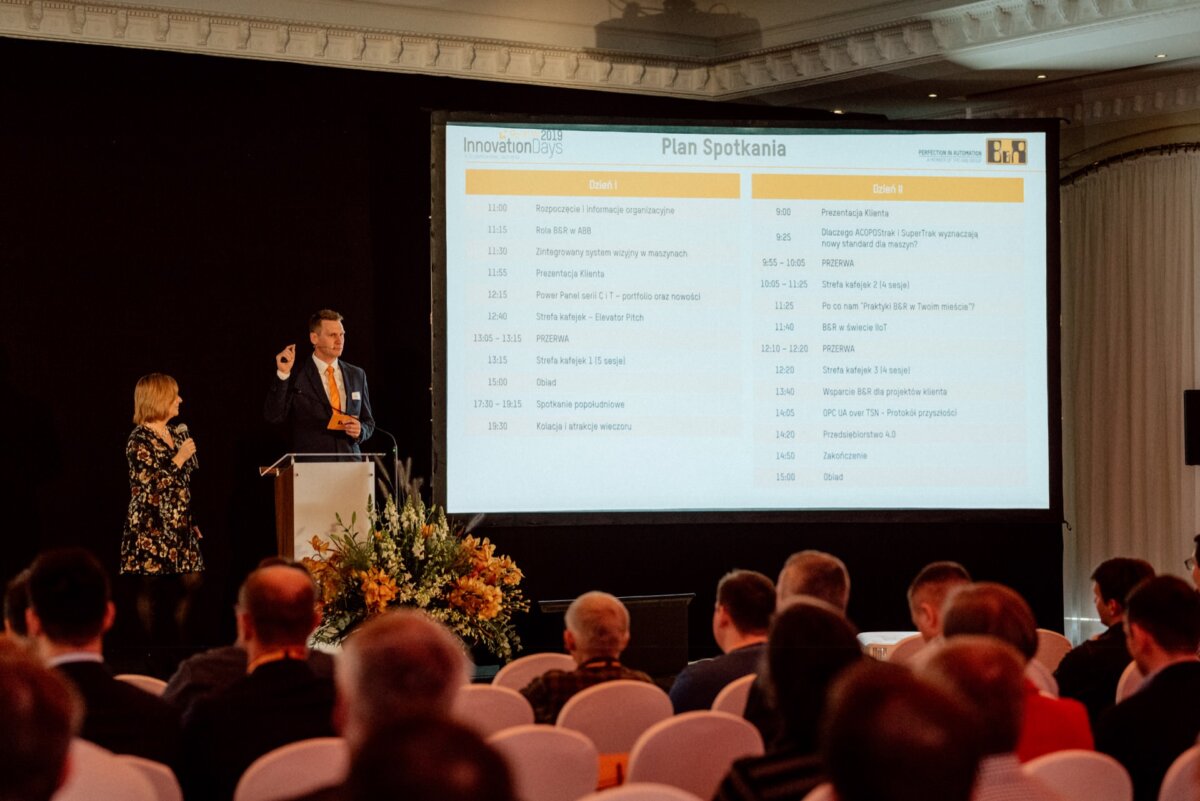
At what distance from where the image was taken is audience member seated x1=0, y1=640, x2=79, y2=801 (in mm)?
1596

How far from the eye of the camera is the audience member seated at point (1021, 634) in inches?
116

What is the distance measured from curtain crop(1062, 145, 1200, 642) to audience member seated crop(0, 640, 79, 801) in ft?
27.1

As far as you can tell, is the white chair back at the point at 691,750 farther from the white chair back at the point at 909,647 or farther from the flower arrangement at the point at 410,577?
the flower arrangement at the point at 410,577

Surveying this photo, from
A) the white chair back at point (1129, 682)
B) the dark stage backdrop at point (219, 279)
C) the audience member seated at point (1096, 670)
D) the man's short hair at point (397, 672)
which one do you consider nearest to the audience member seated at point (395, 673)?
the man's short hair at point (397, 672)

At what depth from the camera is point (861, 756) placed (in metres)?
1.39

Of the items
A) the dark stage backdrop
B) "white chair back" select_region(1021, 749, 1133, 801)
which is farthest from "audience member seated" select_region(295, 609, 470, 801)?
the dark stage backdrop

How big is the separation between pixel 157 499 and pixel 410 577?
2.08m

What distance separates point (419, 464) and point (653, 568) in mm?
1601

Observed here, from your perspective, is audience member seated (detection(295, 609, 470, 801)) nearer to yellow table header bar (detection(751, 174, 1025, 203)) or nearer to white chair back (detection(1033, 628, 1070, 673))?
white chair back (detection(1033, 628, 1070, 673))

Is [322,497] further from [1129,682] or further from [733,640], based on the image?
[1129,682]

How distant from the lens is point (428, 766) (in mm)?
1123

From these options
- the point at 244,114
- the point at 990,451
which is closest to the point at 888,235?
the point at 990,451

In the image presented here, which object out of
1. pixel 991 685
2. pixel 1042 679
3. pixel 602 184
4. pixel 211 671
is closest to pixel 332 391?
pixel 602 184

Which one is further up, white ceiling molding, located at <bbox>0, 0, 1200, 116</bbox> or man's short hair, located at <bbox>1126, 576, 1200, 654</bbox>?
white ceiling molding, located at <bbox>0, 0, 1200, 116</bbox>
